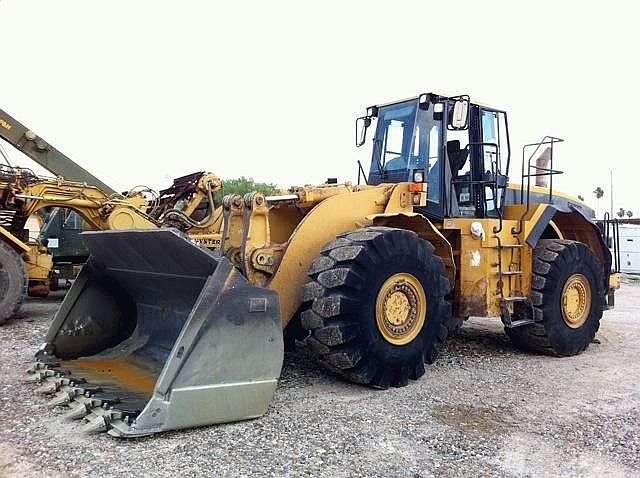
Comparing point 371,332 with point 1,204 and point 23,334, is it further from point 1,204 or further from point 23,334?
point 1,204

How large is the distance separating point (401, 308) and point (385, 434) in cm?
142

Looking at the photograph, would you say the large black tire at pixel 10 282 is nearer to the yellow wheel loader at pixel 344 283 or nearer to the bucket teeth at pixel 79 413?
the yellow wheel loader at pixel 344 283

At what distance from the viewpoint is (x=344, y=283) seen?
5.11 m

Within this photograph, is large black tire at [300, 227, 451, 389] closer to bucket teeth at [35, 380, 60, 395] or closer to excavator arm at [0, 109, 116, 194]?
bucket teeth at [35, 380, 60, 395]

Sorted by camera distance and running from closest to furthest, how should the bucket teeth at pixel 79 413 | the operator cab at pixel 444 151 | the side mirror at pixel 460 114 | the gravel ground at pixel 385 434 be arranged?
the gravel ground at pixel 385 434, the bucket teeth at pixel 79 413, the side mirror at pixel 460 114, the operator cab at pixel 444 151

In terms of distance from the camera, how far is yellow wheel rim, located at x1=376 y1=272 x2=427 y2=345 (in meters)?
5.47

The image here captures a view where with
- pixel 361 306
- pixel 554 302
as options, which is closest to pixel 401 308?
pixel 361 306

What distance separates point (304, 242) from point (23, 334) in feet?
15.3

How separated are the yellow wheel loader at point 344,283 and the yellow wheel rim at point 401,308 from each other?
0.04 ft

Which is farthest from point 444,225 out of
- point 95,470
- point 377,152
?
point 95,470

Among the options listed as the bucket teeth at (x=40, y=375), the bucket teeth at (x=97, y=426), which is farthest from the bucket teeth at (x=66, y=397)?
the bucket teeth at (x=97, y=426)

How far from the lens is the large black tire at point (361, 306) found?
201 inches

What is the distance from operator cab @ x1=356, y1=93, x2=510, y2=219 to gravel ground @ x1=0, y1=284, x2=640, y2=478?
6.11 feet

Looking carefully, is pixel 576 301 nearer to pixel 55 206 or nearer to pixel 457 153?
pixel 457 153
